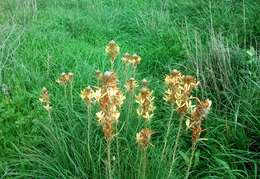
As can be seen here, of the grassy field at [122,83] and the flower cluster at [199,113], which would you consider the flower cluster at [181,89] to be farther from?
the grassy field at [122,83]

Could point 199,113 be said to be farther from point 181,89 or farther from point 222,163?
point 222,163

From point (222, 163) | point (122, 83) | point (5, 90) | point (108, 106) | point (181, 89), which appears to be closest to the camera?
point (108, 106)

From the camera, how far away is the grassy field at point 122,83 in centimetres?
299

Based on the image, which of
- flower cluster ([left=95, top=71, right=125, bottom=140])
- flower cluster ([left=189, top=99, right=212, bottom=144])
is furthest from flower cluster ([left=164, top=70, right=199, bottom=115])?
flower cluster ([left=95, top=71, right=125, bottom=140])

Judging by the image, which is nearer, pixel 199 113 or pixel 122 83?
pixel 199 113

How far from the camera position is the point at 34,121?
10.9 feet

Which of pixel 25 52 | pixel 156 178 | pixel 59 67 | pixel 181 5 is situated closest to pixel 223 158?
pixel 156 178

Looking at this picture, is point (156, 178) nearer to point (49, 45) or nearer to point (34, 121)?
point (34, 121)

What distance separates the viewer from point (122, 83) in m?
3.59

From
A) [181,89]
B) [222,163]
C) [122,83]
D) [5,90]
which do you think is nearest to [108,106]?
[181,89]

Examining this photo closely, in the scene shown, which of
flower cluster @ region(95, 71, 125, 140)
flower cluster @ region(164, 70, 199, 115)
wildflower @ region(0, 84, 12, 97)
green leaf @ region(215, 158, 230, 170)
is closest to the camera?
flower cluster @ region(95, 71, 125, 140)

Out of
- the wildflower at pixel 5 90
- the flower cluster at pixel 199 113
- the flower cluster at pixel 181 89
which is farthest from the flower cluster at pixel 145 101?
the wildflower at pixel 5 90

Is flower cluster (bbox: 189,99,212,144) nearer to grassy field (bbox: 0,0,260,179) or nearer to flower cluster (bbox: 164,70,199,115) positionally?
flower cluster (bbox: 164,70,199,115)

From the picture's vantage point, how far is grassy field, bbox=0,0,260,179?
299cm
